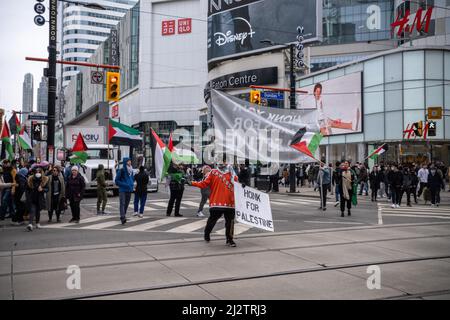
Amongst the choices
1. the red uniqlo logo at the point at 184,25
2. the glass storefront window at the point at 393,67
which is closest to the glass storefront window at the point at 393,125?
the glass storefront window at the point at 393,67

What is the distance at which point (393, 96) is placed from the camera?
33.1 metres

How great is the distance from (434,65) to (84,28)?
12205 centimetres

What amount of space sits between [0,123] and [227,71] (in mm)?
34399

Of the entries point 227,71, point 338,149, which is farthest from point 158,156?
point 227,71

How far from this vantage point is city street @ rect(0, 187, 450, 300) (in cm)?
593

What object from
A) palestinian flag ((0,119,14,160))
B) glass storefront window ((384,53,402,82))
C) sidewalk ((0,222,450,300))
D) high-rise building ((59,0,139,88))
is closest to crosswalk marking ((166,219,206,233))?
sidewalk ((0,222,450,300))

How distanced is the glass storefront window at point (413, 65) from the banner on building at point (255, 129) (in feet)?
80.0

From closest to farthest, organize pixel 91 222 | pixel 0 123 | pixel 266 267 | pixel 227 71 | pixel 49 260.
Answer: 1. pixel 266 267
2. pixel 49 260
3. pixel 91 222
4. pixel 0 123
5. pixel 227 71

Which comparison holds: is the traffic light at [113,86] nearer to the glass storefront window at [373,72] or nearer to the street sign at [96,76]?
the street sign at [96,76]

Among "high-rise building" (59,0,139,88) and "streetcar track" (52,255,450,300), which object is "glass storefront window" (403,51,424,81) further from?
"high-rise building" (59,0,139,88)

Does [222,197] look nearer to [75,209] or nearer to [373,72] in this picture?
[75,209]

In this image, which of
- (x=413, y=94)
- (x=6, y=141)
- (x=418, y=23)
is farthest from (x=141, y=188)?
(x=418, y=23)

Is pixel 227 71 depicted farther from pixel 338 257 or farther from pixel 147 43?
pixel 338 257

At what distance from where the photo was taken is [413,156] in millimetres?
33125
